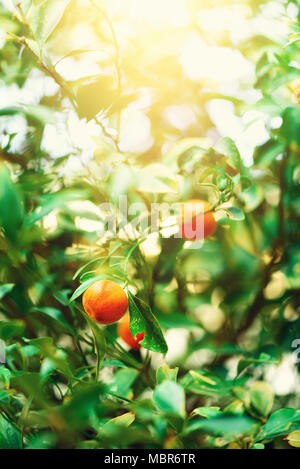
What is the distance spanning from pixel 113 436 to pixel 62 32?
29.9 inches

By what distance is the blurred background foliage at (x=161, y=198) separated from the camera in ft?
2.04

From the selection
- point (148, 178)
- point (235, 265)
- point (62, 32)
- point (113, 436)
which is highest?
point (62, 32)

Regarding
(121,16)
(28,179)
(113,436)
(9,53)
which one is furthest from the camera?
(9,53)

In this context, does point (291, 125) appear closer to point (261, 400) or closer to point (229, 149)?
point (229, 149)

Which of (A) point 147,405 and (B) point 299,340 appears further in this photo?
(B) point 299,340

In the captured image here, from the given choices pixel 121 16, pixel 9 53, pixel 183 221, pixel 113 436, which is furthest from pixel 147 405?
pixel 9 53

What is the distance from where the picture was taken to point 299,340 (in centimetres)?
82

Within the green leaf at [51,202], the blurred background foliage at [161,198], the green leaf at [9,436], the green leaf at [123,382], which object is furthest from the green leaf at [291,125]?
the green leaf at [9,436]

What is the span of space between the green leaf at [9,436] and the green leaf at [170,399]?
20cm

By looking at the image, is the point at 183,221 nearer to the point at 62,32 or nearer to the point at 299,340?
the point at 299,340

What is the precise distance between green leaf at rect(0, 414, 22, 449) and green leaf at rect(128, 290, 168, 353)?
7.3 inches

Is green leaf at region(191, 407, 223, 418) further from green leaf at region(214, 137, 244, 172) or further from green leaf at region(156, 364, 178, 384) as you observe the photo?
green leaf at region(214, 137, 244, 172)

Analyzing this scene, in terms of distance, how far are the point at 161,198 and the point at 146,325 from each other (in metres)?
0.28

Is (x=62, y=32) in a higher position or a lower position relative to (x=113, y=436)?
higher
